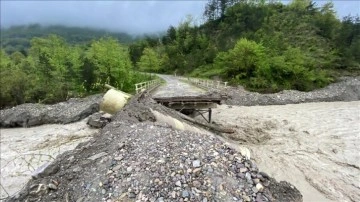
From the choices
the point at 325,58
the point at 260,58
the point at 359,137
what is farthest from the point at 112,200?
the point at 325,58

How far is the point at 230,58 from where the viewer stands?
4606 cm

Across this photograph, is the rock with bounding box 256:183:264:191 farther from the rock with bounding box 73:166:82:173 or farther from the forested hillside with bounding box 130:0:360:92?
the forested hillside with bounding box 130:0:360:92

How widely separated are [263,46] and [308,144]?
1329 inches

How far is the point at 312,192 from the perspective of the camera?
11.7 metres

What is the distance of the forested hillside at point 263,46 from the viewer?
4230cm

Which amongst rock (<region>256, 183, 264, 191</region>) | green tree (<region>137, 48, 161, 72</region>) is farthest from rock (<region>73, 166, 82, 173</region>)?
green tree (<region>137, 48, 161, 72</region>)

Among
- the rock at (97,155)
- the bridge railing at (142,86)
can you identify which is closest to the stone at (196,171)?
the rock at (97,155)

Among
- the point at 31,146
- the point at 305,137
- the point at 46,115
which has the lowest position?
the point at 31,146

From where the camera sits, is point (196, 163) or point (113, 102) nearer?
point (196, 163)

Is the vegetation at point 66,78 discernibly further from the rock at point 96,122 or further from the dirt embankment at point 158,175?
the dirt embankment at point 158,175

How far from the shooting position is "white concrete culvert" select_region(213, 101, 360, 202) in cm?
1234

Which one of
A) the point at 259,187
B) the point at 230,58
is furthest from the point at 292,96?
the point at 259,187

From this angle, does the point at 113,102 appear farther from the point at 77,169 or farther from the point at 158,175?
the point at 158,175

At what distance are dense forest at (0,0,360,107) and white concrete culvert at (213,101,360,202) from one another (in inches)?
523
